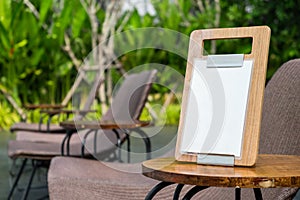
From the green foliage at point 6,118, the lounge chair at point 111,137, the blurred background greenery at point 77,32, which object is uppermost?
the blurred background greenery at point 77,32

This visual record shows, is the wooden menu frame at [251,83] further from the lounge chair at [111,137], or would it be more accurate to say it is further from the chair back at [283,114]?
the lounge chair at [111,137]

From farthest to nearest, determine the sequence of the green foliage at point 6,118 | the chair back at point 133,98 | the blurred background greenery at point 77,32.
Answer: the green foliage at point 6,118 → the blurred background greenery at point 77,32 → the chair back at point 133,98

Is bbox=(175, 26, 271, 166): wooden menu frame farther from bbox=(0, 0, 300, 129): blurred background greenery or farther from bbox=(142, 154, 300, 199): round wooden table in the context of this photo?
bbox=(0, 0, 300, 129): blurred background greenery

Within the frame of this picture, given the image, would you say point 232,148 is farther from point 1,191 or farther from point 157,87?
point 157,87

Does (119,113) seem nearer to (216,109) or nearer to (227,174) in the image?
(216,109)

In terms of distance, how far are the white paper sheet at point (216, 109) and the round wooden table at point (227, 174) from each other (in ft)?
0.18

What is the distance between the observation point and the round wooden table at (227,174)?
111 centimetres

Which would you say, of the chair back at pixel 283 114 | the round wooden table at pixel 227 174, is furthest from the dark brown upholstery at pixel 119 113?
the round wooden table at pixel 227 174

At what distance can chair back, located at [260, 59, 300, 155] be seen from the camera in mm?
1572

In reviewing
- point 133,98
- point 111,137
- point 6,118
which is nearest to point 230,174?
point 133,98

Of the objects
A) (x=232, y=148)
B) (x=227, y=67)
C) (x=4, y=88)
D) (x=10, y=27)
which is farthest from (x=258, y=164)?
(x=4, y=88)

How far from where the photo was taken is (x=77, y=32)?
8.48 m

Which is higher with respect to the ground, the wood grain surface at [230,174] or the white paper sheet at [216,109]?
the white paper sheet at [216,109]

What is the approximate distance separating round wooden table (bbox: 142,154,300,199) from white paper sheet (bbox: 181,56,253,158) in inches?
2.1
